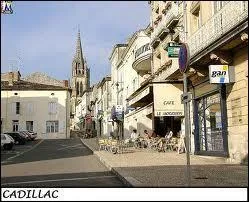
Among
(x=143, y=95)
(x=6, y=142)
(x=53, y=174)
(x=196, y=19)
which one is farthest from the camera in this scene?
(x=143, y=95)

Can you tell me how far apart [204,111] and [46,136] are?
48.9 meters

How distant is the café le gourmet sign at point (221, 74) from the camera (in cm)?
1283

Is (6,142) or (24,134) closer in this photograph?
(6,142)

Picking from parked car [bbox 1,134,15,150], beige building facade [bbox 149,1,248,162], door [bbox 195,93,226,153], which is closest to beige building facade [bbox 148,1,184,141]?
beige building facade [bbox 149,1,248,162]

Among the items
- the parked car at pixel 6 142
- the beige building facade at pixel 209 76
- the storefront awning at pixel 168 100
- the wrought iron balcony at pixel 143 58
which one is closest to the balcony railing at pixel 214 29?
the beige building facade at pixel 209 76

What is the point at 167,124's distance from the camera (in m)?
29.2

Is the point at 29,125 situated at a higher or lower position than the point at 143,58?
lower

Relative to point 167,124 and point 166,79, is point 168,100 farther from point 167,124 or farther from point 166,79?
point 167,124

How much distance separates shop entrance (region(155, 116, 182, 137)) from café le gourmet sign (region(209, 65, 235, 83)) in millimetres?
13052

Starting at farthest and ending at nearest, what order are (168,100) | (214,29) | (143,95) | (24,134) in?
(24,134) < (143,95) < (168,100) < (214,29)

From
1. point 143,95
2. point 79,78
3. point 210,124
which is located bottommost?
point 210,124

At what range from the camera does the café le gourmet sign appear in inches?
505

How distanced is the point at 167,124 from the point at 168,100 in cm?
691

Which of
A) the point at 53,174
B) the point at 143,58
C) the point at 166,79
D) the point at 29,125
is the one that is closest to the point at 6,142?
the point at 53,174
